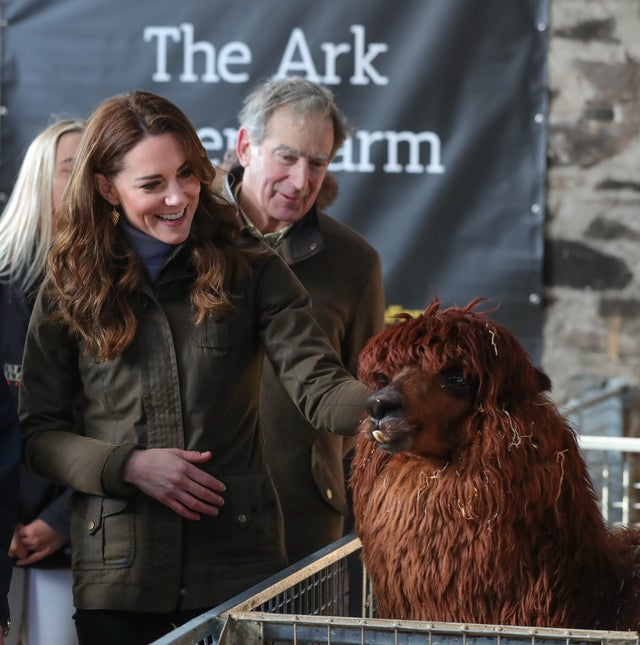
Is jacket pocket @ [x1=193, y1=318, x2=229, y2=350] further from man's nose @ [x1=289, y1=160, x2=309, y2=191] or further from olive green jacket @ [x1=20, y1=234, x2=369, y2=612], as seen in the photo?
man's nose @ [x1=289, y1=160, x2=309, y2=191]

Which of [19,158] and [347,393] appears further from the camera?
[19,158]

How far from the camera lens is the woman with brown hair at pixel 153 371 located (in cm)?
204

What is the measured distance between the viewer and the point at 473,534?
5.61ft

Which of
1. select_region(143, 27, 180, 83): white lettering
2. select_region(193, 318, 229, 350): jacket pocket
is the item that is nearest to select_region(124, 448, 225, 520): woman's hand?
select_region(193, 318, 229, 350): jacket pocket

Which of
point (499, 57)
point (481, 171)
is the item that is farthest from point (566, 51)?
point (481, 171)

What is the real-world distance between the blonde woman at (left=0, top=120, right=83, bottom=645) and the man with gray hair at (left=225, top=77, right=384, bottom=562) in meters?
0.44

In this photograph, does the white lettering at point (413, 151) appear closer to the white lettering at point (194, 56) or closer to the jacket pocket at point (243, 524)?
the white lettering at point (194, 56)

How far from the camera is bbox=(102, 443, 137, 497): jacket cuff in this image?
2000 millimetres

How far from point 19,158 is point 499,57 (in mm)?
1799

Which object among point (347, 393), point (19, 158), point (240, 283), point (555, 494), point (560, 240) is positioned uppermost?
point (19, 158)

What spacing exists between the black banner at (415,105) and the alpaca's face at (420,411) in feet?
8.51

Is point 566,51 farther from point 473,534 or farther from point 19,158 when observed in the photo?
point 473,534

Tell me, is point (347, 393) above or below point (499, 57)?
below

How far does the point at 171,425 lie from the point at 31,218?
94 centimetres
